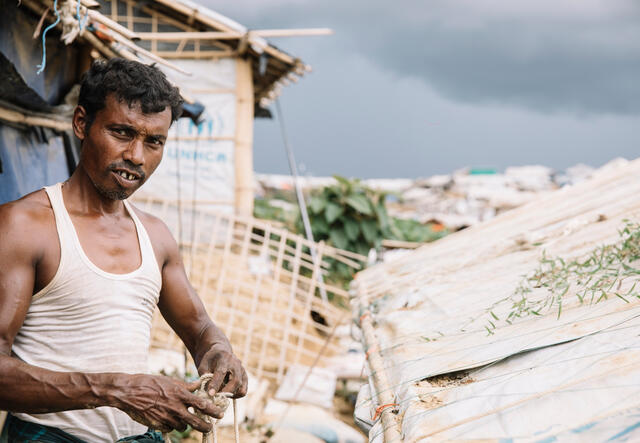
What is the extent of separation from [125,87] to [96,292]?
0.59 m

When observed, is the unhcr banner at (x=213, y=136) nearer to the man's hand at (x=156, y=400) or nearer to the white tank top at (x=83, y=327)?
the white tank top at (x=83, y=327)

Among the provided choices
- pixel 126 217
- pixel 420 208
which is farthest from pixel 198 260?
pixel 420 208

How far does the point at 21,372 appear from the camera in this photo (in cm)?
136

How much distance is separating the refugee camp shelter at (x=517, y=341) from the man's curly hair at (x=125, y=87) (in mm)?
1060

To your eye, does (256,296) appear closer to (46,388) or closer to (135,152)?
(135,152)

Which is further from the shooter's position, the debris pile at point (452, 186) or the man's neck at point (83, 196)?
the debris pile at point (452, 186)

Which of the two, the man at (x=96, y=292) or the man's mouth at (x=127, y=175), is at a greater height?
the man's mouth at (x=127, y=175)

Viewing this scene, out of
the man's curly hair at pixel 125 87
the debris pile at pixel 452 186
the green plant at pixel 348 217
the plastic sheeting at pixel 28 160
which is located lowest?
the man's curly hair at pixel 125 87

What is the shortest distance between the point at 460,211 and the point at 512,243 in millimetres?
13340

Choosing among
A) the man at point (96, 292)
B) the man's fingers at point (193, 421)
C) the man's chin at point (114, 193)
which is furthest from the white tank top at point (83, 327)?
the man's fingers at point (193, 421)

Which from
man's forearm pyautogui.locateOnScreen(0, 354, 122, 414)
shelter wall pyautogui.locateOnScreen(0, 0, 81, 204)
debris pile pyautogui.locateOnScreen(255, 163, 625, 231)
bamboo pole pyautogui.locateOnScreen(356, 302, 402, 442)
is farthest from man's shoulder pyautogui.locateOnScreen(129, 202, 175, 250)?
debris pile pyautogui.locateOnScreen(255, 163, 625, 231)

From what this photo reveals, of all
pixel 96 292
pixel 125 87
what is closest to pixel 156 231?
pixel 96 292

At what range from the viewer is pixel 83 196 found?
171 centimetres

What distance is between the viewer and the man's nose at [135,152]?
1.66 meters
